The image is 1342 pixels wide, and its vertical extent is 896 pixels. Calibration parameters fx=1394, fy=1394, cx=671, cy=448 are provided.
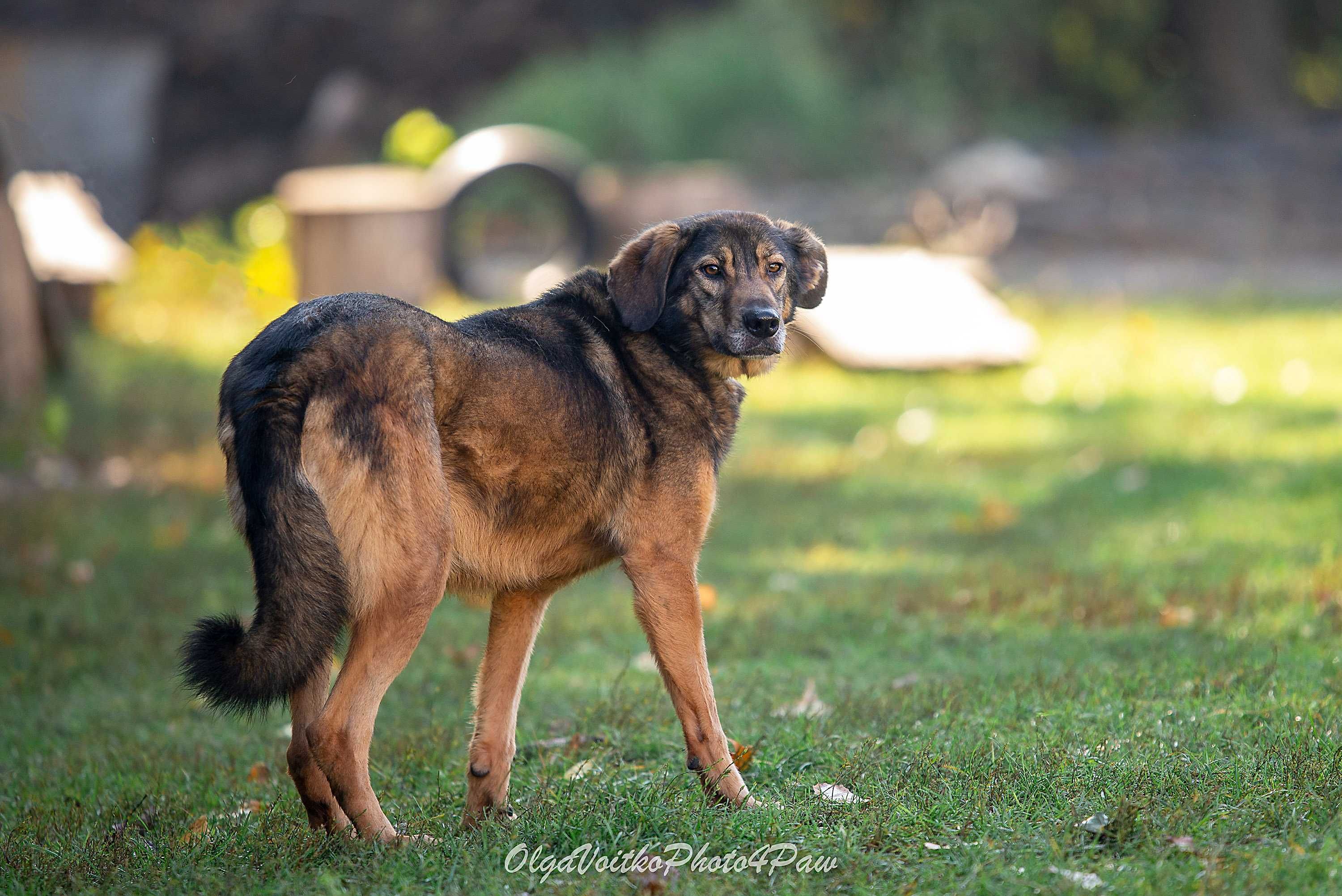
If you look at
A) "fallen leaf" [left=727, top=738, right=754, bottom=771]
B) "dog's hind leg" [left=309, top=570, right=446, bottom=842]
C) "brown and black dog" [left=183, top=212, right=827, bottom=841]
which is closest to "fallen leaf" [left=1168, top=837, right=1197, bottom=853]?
"brown and black dog" [left=183, top=212, right=827, bottom=841]

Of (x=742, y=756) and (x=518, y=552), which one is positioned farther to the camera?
(x=742, y=756)

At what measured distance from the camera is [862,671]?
575cm

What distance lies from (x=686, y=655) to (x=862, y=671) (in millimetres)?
1789

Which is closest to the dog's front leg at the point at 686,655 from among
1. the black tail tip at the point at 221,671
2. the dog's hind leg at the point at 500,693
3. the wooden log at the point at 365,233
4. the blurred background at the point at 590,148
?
the dog's hind leg at the point at 500,693

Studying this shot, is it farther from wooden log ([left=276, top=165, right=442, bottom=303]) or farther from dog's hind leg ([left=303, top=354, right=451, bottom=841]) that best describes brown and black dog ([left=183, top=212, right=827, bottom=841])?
wooden log ([left=276, top=165, right=442, bottom=303])

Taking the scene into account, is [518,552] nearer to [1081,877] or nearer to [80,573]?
[1081,877]

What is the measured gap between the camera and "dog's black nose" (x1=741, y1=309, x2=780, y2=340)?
4.38 metres

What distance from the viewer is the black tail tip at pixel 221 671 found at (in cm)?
355

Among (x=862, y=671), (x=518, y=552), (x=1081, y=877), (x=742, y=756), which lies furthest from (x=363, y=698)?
(x=862, y=671)

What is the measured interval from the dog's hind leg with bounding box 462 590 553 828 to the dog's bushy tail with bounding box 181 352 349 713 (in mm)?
775

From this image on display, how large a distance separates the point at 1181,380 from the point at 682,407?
8.25 meters

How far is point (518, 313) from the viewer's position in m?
4.32

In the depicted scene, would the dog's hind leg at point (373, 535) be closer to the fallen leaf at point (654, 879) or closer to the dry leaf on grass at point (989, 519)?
the fallen leaf at point (654, 879)

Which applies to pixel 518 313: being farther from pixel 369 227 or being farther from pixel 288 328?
pixel 369 227
